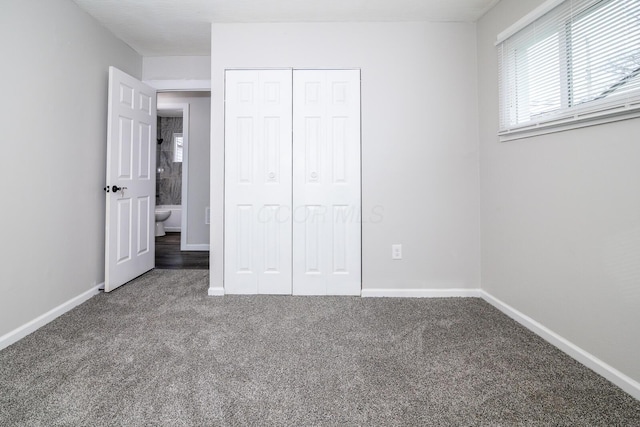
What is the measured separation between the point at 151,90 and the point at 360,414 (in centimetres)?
360

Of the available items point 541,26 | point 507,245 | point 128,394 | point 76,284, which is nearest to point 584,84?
point 541,26

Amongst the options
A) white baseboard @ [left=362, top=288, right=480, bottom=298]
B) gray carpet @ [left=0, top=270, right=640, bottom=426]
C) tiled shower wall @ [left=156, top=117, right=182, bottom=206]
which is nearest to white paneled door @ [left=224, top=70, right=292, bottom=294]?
gray carpet @ [left=0, top=270, right=640, bottom=426]

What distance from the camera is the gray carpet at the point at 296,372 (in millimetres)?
1198

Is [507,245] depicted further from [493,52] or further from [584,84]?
[493,52]

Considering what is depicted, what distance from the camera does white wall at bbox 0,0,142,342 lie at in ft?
6.00

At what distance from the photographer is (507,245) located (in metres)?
2.23

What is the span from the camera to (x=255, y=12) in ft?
8.07

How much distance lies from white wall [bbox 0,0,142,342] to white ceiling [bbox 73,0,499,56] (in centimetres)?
29

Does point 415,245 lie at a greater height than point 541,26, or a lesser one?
lesser

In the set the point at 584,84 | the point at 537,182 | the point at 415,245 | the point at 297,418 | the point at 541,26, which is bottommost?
the point at 297,418

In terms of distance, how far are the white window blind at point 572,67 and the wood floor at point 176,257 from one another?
11.4ft

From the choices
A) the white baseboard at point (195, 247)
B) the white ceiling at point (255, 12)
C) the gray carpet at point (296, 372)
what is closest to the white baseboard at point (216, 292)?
the gray carpet at point (296, 372)

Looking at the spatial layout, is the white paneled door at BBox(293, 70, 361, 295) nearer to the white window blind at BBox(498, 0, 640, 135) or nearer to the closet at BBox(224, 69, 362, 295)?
the closet at BBox(224, 69, 362, 295)

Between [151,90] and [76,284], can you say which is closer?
[76,284]
